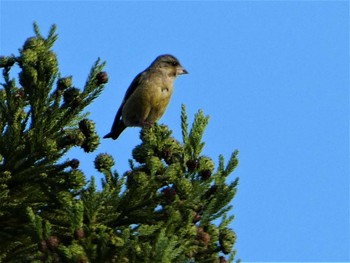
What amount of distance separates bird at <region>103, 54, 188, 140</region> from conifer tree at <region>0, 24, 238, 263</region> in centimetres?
485

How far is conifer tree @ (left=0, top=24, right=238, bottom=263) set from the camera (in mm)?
4098

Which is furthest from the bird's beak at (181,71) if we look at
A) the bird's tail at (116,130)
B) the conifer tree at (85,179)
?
the conifer tree at (85,179)

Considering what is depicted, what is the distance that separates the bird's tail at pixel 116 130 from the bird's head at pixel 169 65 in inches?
34.1

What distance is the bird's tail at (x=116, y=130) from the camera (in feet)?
33.6

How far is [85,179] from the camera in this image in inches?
171

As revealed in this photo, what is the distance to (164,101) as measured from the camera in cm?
950

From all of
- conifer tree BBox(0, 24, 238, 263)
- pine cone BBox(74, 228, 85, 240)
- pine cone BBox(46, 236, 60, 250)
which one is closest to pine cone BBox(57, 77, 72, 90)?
conifer tree BBox(0, 24, 238, 263)

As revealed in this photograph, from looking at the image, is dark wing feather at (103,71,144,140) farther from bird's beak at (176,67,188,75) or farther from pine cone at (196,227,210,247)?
pine cone at (196,227,210,247)

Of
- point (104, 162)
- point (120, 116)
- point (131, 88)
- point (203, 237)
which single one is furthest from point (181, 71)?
point (203, 237)

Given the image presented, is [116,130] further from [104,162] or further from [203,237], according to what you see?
[203,237]

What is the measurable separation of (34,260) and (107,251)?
53 cm

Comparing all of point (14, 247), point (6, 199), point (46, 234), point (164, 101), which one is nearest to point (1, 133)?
point (6, 199)

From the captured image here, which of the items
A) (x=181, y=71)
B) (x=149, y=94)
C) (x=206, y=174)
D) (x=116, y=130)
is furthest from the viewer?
(x=116, y=130)

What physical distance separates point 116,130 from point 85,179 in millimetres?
5997
